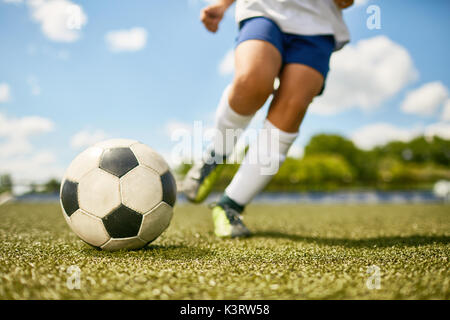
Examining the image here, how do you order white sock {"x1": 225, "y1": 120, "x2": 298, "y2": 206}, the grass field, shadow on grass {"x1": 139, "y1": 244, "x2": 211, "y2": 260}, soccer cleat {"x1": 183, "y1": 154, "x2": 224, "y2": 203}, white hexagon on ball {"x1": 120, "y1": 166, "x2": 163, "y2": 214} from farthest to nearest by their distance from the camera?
soccer cleat {"x1": 183, "y1": 154, "x2": 224, "y2": 203}
white sock {"x1": 225, "y1": 120, "x2": 298, "y2": 206}
white hexagon on ball {"x1": 120, "y1": 166, "x2": 163, "y2": 214}
shadow on grass {"x1": 139, "y1": 244, "x2": 211, "y2": 260}
the grass field

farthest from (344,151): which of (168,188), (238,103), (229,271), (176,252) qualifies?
(229,271)

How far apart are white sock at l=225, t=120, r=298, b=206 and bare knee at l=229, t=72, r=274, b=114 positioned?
0.61 ft

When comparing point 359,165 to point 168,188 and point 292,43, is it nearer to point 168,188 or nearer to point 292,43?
point 292,43

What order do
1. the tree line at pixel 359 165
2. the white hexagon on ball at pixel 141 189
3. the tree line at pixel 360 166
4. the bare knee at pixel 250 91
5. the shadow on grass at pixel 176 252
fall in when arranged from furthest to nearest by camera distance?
the tree line at pixel 359 165, the tree line at pixel 360 166, the bare knee at pixel 250 91, the white hexagon on ball at pixel 141 189, the shadow on grass at pixel 176 252

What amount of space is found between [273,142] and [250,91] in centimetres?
39

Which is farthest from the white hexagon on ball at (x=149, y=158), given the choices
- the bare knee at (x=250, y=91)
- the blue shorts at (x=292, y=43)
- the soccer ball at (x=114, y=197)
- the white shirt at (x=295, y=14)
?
the white shirt at (x=295, y=14)

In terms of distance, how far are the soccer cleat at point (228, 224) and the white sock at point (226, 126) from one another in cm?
39

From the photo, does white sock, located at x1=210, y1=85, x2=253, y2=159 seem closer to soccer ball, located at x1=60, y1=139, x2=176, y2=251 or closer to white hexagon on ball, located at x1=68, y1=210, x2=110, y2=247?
soccer ball, located at x1=60, y1=139, x2=176, y2=251

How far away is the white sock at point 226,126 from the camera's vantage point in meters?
2.16

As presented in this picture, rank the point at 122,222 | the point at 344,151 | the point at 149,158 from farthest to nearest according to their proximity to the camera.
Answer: the point at 344,151, the point at 149,158, the point at 122,222

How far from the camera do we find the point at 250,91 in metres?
1.94

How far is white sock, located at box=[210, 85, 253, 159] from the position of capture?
2.16 metres

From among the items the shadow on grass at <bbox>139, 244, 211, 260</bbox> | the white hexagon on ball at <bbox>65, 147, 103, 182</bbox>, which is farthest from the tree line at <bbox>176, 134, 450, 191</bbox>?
the white hexagon on ball at <bbox>65, 147, 103, 182</bbox>

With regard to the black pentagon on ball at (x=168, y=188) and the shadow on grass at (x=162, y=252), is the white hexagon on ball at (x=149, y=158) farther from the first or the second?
the shadow on grass at (x=162, y=252)
